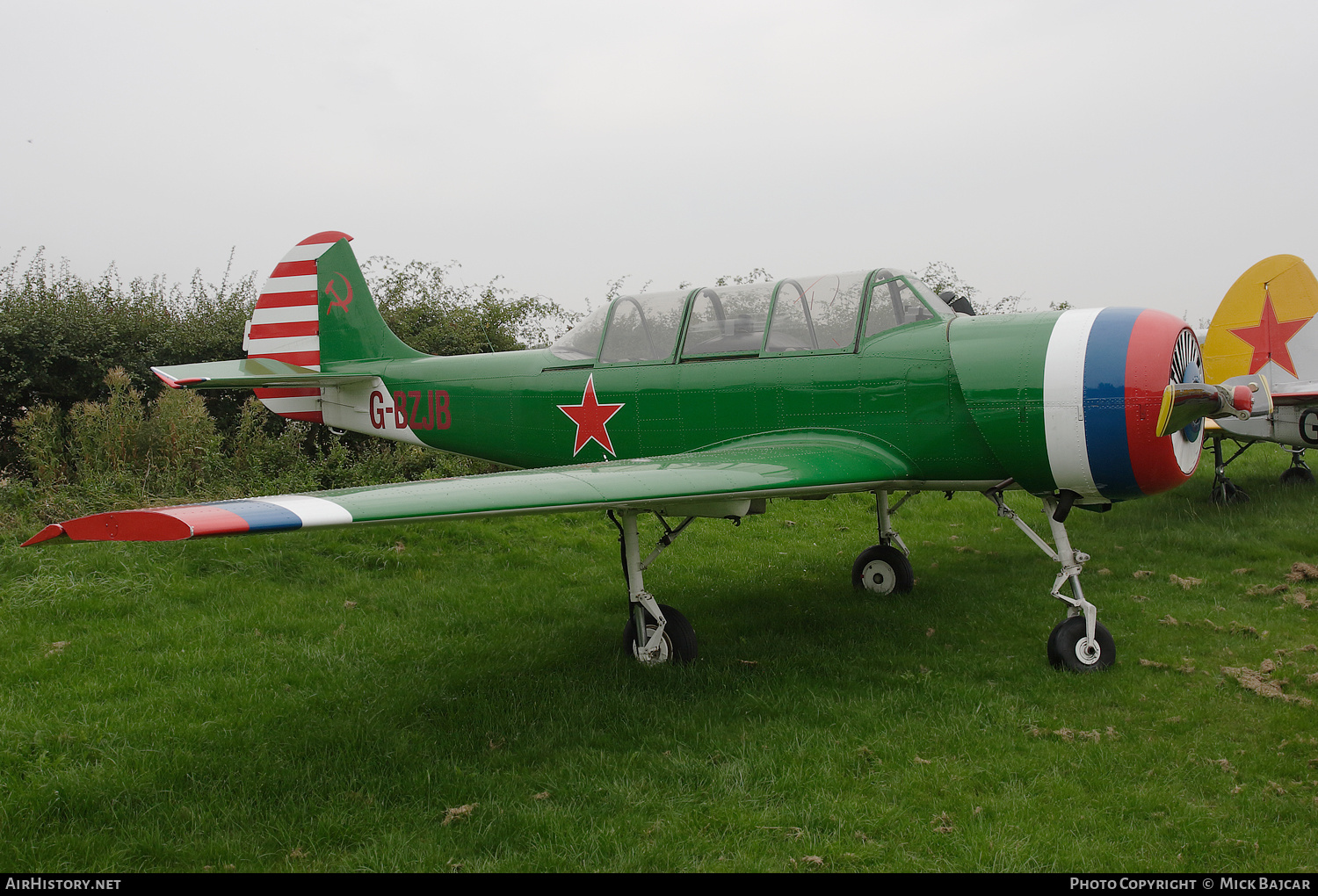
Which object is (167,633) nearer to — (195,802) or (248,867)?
(195,802)

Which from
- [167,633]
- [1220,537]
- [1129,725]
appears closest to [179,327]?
[167,633]

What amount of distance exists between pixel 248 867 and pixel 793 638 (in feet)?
11.9

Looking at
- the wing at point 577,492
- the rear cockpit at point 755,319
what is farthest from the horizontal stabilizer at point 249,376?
the wing at point 577,492

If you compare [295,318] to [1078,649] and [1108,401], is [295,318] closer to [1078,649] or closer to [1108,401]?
[1108,401]

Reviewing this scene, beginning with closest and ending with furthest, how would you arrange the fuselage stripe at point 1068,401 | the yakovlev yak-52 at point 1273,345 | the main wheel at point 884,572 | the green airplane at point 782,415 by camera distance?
the green airplane at point 782,415 < the fuselage stripe at point 1068,401 < the main wheel at point 884,572 < the yakovlev yak-52 at point 1273,345

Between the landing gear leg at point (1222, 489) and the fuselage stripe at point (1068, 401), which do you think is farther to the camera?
the landing gear leg at point (1222, 489)

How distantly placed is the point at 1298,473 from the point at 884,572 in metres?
7.38

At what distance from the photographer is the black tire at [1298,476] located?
10.6m

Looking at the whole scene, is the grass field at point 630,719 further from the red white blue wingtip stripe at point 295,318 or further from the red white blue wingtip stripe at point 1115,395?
the red white blue wingtip stripe at point 295,318

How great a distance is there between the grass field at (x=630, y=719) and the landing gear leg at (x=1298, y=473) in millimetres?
3599

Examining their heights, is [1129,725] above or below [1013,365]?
below

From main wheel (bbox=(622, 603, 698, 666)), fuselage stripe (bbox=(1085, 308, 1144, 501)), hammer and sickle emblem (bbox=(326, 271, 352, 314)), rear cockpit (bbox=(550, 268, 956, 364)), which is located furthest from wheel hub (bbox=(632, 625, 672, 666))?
hammer and sickle emblem (bbox=(326, 271, 352, 314))
